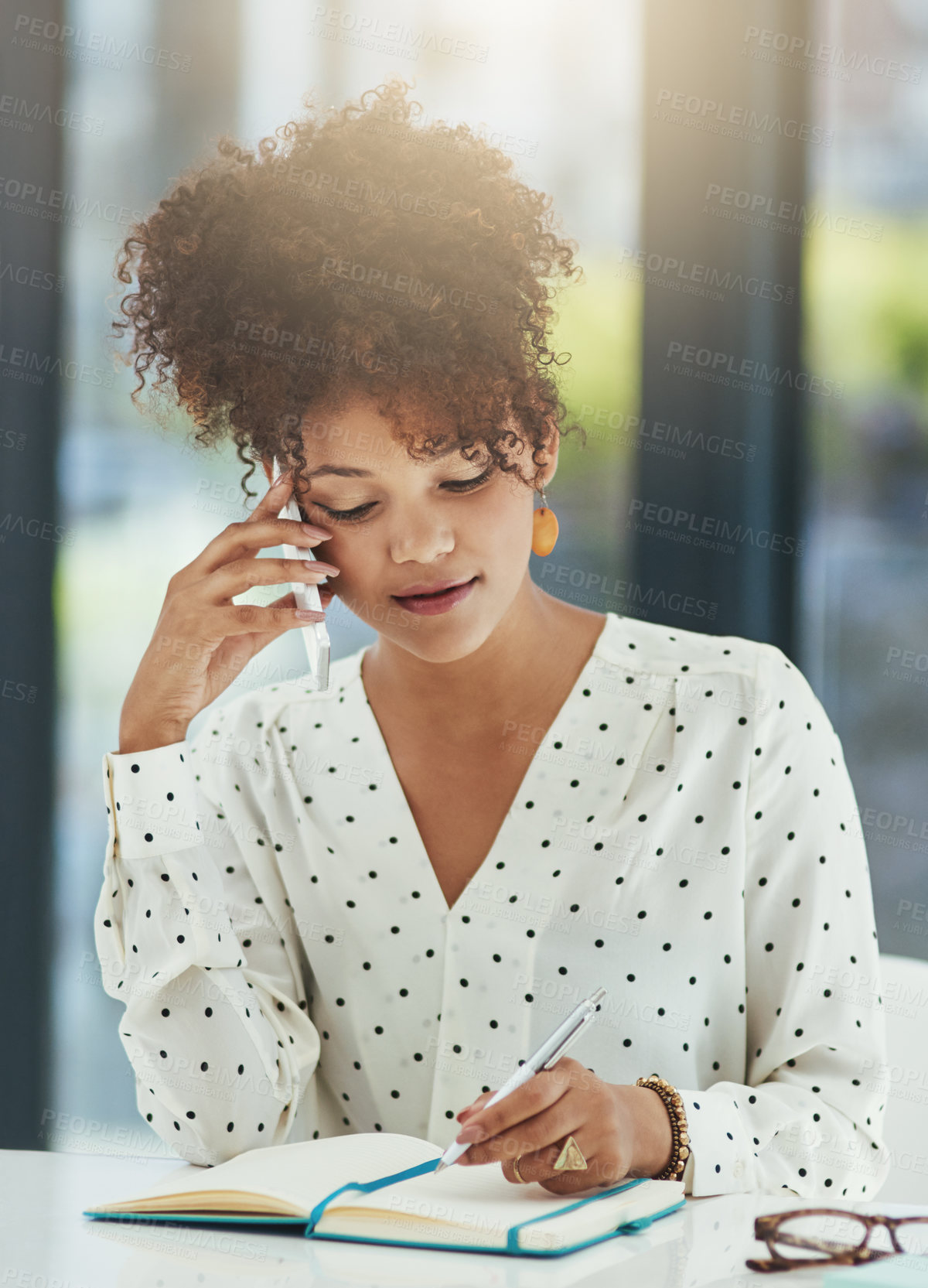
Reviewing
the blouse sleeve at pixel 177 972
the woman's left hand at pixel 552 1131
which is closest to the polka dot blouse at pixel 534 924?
the blouse sleeve at pixel 177 972

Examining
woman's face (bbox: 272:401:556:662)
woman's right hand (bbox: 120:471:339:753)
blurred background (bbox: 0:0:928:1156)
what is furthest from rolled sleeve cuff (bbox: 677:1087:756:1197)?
blurred background (bbox: 0:0:928:1156)

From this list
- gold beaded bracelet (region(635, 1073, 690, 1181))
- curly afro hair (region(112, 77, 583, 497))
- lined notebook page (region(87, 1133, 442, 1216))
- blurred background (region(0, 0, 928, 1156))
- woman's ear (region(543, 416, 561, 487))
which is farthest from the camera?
blurred background (region(0, 0, 928, 1156))

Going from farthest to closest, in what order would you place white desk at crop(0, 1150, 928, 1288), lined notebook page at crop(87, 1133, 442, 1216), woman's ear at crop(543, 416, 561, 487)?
1. woman's ear at crop(543, 416, 561, 487)
2. lined notebook page at crop(87, 1133, 442, 1216)
3. white desk at crop(0, 1150, 928, 1288)

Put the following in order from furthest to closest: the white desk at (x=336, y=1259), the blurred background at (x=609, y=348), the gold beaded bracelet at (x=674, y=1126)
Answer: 1. the blurred background at (x=609, y=348)
2. the gold beaded bracelet at (x=674, y=1126)
3. the white desk at (x=336, y=1259)

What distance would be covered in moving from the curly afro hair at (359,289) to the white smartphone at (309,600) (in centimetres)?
5

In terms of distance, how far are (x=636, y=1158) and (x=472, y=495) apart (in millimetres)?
599

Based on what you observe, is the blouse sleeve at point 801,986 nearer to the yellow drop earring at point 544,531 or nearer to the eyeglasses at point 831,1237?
the eyeglasses at point 831,1237

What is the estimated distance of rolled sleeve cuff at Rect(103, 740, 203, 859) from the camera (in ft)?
3.83

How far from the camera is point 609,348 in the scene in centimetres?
209

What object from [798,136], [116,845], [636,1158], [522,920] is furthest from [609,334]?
[636,1158]

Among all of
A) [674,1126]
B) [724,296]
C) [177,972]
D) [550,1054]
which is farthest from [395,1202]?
[724,296]

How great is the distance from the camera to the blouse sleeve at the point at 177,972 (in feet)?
3.83

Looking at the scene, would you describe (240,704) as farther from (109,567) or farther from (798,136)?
(798,136)

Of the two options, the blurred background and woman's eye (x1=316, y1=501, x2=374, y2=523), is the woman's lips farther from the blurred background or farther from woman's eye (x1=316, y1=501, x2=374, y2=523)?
the blurred background
